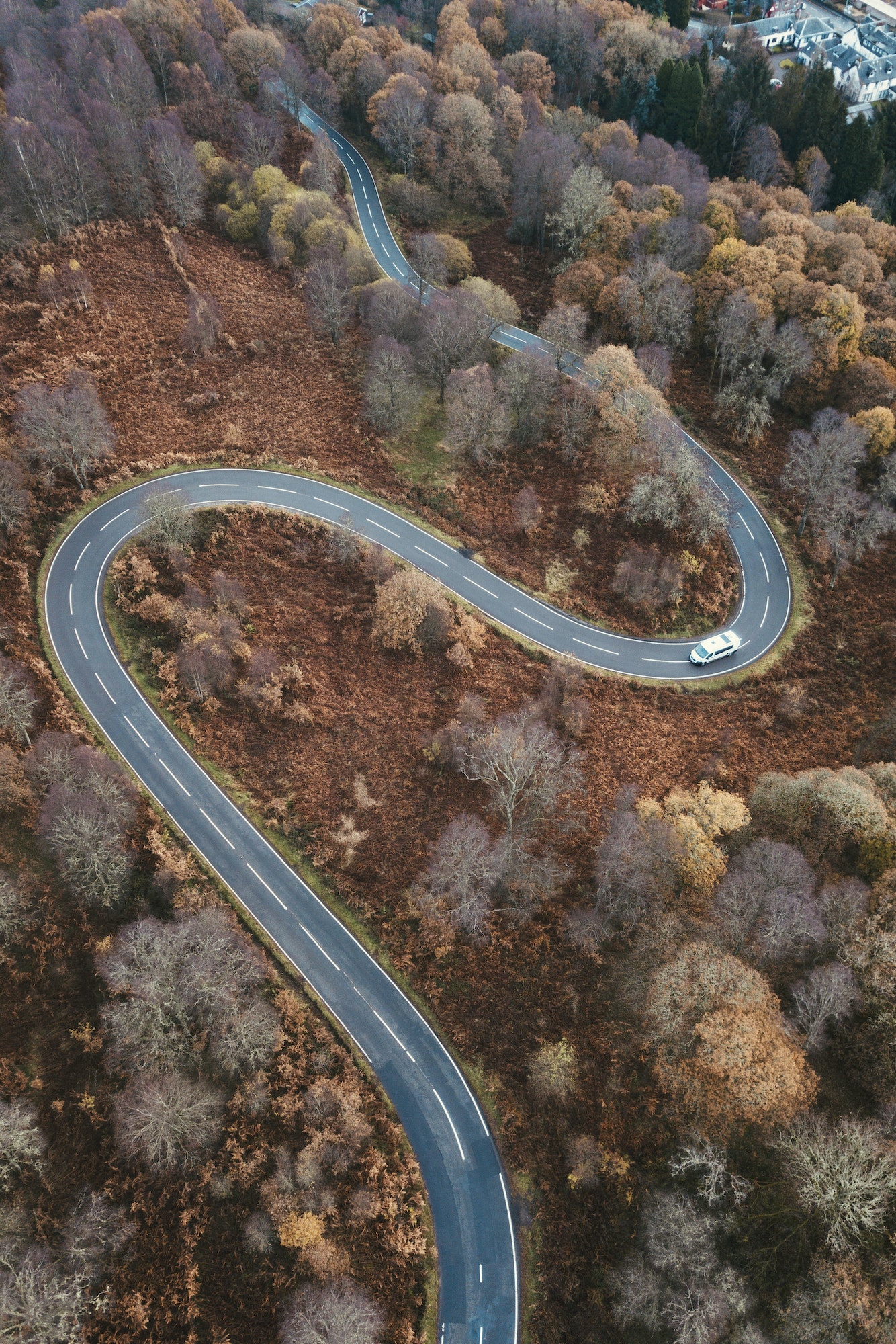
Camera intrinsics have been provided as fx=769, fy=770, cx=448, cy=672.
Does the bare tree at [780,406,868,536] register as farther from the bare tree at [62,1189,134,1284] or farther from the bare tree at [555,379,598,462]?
the bare tree at [62,1189,134,1284]

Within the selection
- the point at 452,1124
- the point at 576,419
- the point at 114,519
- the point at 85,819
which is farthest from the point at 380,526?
the point at 452,1124

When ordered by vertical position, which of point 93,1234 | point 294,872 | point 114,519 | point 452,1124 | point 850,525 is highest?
point 850,525

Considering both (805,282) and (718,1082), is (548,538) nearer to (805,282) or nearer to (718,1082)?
(805,282)

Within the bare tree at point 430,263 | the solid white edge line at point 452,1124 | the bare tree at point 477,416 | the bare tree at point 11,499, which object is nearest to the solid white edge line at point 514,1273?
the solid white edge line at point 452,1124

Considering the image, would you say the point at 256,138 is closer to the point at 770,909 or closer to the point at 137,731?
the point at 137,731

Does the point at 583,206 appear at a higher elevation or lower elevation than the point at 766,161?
lower

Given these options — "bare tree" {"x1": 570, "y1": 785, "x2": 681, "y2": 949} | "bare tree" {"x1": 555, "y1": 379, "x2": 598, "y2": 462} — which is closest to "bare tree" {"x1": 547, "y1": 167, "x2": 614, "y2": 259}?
"bare tree" {"x1": 555, "y1": 379, "x2": 598, "y2": 462}

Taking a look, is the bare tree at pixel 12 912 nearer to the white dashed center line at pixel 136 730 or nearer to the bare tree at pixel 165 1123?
the bare tree at pixel 165 1123
